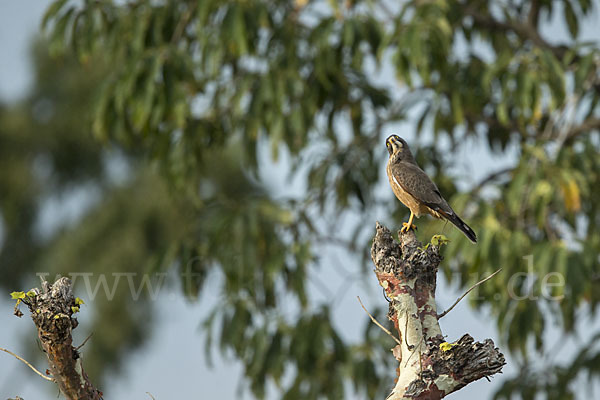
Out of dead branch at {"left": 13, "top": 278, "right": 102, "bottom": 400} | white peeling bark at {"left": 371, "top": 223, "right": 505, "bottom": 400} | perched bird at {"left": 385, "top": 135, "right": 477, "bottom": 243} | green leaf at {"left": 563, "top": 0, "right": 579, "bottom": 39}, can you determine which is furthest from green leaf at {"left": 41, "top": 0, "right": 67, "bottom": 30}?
white peeling bark at {"left": 371, "top": 223, "right": 505, "bottom": 400}

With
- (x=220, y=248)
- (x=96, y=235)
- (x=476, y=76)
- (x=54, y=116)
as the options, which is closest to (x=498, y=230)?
(x=476, y=76)

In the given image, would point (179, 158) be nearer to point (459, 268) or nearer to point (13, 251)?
point (459, 268)

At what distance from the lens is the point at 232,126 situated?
6.66 metres

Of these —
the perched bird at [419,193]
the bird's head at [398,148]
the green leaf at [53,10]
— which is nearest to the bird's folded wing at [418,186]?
the perched bird at [419,193]

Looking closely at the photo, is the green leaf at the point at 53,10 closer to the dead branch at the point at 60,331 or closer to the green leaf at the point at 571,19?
the green leaf at the point at 571,19

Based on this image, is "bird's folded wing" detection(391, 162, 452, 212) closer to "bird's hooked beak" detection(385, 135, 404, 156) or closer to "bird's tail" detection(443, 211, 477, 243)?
"bird's tail" detection(443, 211, 477, 243)

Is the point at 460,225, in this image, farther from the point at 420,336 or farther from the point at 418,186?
the point at 420,336

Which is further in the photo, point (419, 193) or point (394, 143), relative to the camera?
point (394, 143)

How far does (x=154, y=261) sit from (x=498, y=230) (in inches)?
102

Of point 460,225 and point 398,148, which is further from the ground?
point 398,148

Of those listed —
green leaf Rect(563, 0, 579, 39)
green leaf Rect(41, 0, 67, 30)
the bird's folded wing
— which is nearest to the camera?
the bird's folded wing

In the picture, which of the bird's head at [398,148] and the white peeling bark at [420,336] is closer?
the white peeling bark at [420,336]

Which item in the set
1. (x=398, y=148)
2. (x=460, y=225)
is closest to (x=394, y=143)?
(x=398, y=148)

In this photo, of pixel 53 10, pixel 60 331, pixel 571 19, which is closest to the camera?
pixel 60 331
